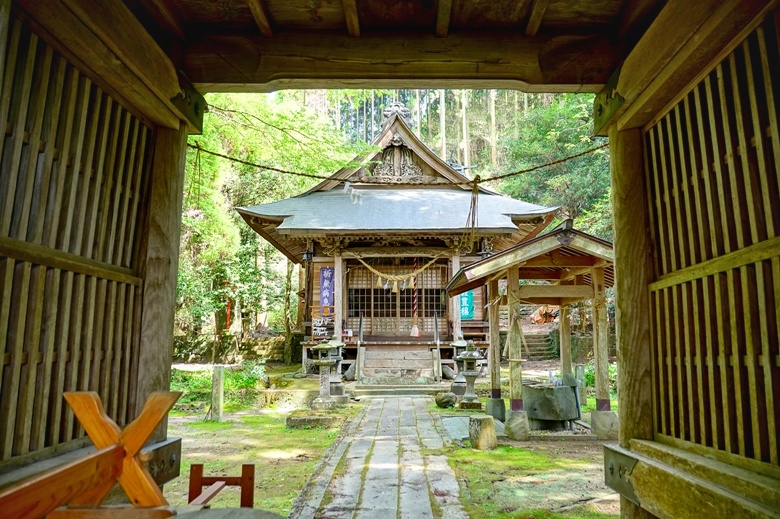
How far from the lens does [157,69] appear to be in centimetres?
290

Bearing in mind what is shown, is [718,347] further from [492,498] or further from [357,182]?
[357,182]

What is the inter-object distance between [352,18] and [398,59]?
0.40 m

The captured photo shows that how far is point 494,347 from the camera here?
849 centimetres

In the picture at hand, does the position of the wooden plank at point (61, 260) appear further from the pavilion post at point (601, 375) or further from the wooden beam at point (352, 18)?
the pavilion post at point (601, 375)

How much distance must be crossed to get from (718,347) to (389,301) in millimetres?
13292

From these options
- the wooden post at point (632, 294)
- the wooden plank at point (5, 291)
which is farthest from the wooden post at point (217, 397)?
the wooden post at point (632, 294)

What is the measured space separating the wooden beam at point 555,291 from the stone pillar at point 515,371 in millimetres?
189

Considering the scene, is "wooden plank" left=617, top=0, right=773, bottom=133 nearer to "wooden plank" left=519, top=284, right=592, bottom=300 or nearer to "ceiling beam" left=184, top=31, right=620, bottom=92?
"ceiling beam" left=184, top=31, right=620, bottom=92

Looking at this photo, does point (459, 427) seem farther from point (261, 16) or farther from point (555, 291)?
point (261, 16)

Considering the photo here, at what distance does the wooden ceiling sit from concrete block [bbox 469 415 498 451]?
430 cm

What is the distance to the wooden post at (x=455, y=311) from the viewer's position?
13.6 m

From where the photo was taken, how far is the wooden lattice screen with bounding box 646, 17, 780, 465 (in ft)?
7.06

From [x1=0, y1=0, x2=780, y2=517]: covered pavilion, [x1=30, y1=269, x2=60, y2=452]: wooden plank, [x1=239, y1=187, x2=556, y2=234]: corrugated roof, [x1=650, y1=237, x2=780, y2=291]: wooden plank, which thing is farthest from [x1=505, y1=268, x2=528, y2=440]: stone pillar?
[x1=30, y1=269, x2=60, y2=452]: wooden plank

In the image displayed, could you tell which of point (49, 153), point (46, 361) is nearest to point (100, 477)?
point (46, 361)
